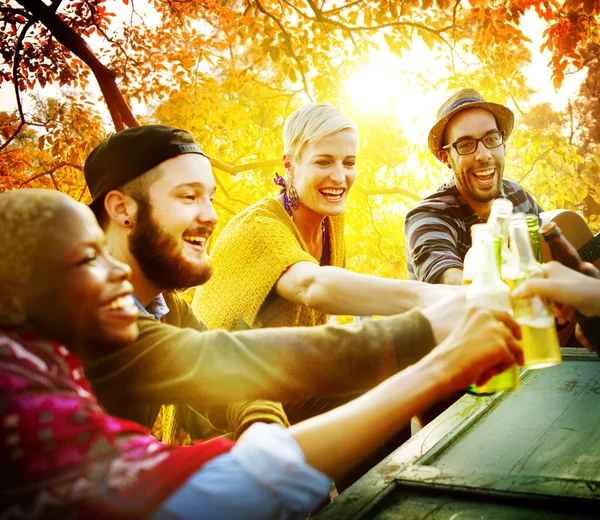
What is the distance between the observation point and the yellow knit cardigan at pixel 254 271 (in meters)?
2.11

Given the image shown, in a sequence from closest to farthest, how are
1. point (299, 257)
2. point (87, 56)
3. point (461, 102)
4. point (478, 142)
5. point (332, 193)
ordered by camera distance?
1. point (299, 257)
2. point (332, 193)
3. point (478, 142)
4. point (461, 102)
5. point (87, 56)

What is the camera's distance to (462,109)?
304 centimetres

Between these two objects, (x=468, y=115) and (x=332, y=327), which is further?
(x=468, y=115)

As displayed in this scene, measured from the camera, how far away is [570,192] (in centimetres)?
541

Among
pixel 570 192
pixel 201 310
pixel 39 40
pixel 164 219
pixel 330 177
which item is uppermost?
pixel 39 40

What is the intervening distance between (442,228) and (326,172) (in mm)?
849

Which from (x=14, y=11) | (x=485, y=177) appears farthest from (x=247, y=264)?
(x=14, y=11)

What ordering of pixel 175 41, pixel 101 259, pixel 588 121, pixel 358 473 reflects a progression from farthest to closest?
pixel 588 121
pixel 175 41
pixel 358 473
pixel 101 259

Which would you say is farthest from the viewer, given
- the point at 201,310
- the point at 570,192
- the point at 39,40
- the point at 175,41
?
the point at 570,192

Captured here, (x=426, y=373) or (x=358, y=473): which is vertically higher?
(x=426, y=373)

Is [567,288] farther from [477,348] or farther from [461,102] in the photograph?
[461,102]

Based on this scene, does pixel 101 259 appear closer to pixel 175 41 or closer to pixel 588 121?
pixel 175 41

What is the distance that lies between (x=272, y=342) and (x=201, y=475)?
42 centimetres

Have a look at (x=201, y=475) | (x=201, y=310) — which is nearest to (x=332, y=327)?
(x=201, y=475)
